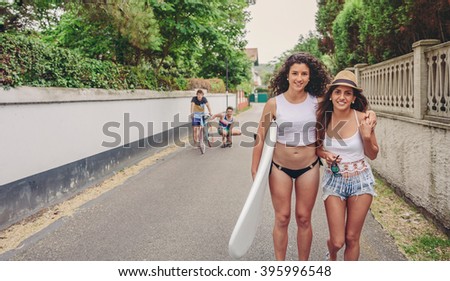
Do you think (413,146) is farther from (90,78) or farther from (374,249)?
(90,78)

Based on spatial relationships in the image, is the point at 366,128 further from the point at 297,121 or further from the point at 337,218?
the point at 337,218

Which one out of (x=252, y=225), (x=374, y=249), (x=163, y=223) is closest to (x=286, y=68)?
(x=252, y=225)

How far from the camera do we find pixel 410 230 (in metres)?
4.56

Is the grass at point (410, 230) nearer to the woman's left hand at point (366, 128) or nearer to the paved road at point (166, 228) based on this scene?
the paved road at point (166, 228)

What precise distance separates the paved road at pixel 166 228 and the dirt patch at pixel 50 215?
0.15 m

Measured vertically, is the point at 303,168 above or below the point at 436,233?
above

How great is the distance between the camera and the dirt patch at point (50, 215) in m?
4.48

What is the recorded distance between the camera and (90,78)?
7621 mm

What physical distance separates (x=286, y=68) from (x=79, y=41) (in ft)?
28.5

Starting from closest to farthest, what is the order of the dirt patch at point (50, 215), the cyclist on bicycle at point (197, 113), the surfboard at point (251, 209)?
1. the surfboard at point (251, 209)
2. the dirt patch at point (50, 215)
3. the cyclist on bicycle at point (197, 113)

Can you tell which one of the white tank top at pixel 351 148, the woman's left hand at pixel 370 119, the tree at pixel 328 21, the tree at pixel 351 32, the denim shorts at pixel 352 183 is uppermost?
the tree at pixel 328 21

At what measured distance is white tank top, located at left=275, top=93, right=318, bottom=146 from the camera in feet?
10.4

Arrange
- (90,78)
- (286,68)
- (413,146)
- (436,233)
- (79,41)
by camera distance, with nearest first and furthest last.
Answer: (286,68) → (436,233) → (413,146) → (90,78) → (79,41)

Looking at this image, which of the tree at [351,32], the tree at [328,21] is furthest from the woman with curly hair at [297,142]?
the tree at [328,21]
